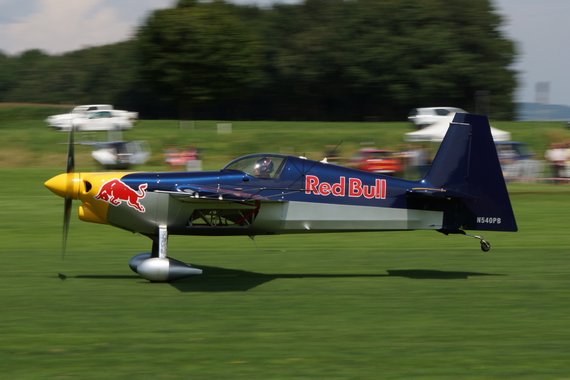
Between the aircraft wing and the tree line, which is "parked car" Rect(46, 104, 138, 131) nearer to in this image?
the tree line

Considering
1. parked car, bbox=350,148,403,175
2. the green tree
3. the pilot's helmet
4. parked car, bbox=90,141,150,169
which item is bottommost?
parked car, bbox=90,141,150,169

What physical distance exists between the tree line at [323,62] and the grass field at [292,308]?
173ft

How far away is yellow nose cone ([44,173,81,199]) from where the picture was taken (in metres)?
13.2

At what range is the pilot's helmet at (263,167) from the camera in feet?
44.5

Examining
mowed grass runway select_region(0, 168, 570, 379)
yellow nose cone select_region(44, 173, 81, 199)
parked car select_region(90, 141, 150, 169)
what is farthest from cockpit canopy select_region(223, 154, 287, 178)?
parked car select_region(90, 141, 150, 169)

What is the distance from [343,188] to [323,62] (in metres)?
69.1

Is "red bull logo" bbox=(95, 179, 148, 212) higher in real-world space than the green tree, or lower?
lower

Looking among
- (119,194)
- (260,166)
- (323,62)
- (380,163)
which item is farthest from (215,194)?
(323,62)

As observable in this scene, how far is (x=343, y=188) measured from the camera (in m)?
13.7

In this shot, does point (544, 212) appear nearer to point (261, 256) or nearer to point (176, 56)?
point (261, 256)

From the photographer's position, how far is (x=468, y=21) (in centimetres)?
8406

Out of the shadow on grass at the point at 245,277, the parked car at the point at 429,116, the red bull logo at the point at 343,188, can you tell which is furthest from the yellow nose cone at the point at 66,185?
the parked car at the point at 429,116

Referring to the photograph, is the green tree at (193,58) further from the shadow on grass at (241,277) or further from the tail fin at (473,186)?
the tail fin at (473,186)

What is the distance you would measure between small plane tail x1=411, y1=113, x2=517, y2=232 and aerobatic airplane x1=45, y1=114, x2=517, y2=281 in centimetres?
2
